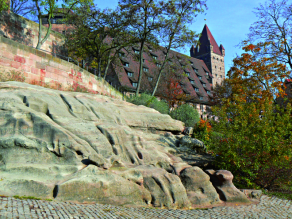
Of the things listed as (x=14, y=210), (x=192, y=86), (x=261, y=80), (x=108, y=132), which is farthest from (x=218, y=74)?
(x=14, y=210)

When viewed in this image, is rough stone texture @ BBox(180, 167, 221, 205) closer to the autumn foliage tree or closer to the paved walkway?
the paved walkway

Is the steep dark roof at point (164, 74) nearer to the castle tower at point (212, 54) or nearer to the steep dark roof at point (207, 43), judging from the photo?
the castle tower at point (212, 54)

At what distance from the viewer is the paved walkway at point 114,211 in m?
5.05

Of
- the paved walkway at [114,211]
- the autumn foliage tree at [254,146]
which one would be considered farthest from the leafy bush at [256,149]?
the paved walkway at [114,211]

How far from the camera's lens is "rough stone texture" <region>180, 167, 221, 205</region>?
28.9 feet

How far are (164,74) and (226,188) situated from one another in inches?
1258

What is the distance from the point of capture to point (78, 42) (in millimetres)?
24062

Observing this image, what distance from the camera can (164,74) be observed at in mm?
40250

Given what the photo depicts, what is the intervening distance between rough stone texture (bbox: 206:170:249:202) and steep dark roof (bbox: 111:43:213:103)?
1793cm

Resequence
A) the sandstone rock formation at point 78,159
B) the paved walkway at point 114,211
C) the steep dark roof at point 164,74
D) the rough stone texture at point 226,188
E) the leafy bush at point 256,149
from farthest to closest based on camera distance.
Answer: the steep dark roof at point 164,74
the leafy bush at point 256,149
the rough stone texture at point 226,188
the sandstone rock formation at point 78,159
the paved walkway at point 114,211

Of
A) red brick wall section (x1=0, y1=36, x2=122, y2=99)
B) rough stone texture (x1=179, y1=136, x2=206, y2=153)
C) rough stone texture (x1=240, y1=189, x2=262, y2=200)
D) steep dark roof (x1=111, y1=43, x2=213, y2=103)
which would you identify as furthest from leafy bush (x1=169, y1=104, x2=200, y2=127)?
rough stone texture (x1=240, y1=189, x2=262, y2=200)

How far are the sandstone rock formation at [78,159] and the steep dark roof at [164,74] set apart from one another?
17333 mm

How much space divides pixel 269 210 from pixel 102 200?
5.85 metres

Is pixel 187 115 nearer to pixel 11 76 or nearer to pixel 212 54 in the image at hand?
pixel 11 76
